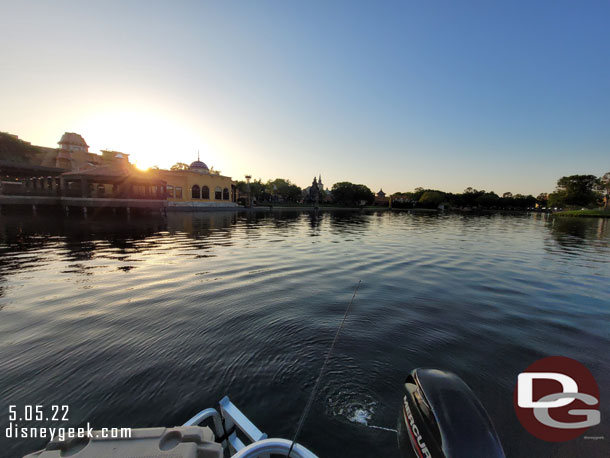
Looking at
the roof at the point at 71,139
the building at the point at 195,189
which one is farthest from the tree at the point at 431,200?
the roof at the point at 71,139

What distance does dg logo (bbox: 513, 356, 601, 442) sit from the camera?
110 inches

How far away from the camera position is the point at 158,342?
4.33 meters

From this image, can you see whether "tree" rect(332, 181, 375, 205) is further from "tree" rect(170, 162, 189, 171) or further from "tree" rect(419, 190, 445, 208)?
"tree" rect(170, 162, 189, 171)

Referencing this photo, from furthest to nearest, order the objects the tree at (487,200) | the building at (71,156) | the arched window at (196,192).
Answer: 1. the tree at (487,200)
2. the building at (71,156)
3. the arched window at (196,192)

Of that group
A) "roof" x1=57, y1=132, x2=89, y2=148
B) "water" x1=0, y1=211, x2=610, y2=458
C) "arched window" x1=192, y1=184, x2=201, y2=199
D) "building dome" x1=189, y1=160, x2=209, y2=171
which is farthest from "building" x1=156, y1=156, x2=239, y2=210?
"water" x1=0, y1=211, x2=610, y2=458

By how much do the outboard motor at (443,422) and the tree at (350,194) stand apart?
10276 centimetres

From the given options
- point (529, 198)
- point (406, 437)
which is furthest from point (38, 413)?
point (529, 198)

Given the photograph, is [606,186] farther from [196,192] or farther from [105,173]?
[105,173]

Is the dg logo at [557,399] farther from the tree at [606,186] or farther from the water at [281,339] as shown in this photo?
the tree at [606,186]

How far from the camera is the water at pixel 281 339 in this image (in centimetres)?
293

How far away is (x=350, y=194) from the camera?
102812mm

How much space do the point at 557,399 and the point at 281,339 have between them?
12.3 ft

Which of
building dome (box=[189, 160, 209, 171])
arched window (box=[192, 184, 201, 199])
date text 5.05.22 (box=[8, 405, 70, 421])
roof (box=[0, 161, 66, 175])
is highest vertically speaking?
building dome (box=[189, 160, 209, 171])

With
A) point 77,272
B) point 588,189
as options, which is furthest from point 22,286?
point 588,189
